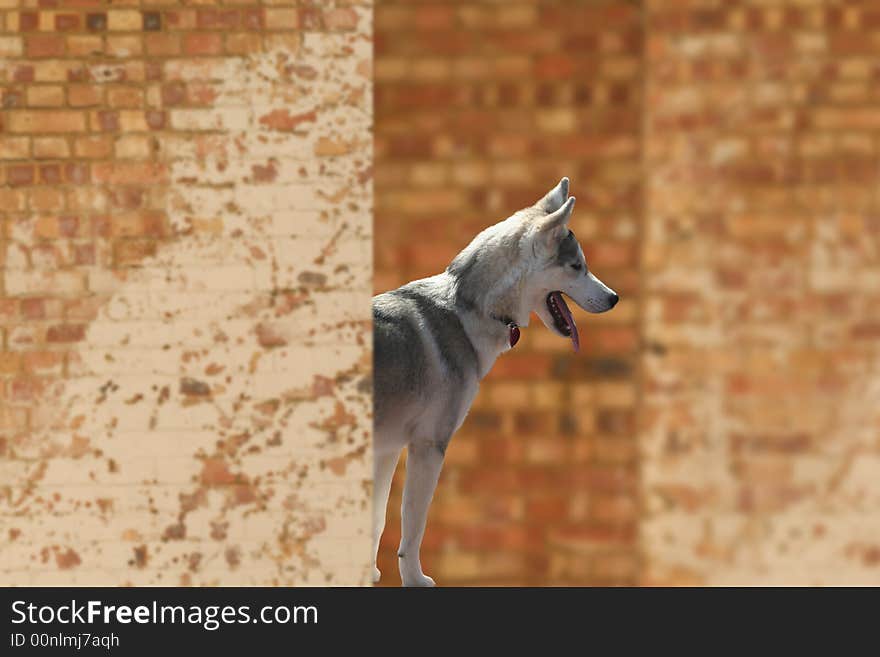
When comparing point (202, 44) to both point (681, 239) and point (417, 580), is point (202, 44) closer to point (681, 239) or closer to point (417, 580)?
point (681, 239)

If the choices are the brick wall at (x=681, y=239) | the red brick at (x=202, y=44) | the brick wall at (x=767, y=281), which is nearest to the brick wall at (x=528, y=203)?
the brick wall at (x=681, y=239)

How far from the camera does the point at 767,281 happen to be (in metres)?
3.81

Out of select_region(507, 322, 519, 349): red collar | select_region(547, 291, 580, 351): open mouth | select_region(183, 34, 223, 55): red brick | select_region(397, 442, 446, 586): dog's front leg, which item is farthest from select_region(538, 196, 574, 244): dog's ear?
select_region(183, 34, 223, 55): red brick

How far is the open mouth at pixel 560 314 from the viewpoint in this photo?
3.53m

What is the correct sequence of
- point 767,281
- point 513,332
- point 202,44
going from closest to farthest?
point 202,44, point 513,332, point 767,281

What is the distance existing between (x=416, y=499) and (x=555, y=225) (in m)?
0.91

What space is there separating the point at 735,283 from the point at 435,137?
1.05 m

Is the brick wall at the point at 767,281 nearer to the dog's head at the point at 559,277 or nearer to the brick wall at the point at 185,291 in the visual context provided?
the dog's head at the point at 559,277

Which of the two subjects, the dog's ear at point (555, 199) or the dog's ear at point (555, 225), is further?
the dog's ear at point (555, 199)

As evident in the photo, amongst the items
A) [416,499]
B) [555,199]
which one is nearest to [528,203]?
[555,199]

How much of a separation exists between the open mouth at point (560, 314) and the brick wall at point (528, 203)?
338 millimetres

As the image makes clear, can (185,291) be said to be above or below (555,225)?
below

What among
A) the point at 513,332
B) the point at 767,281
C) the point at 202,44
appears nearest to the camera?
the point at 202,44

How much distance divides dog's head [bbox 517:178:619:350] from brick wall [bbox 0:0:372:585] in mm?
486
